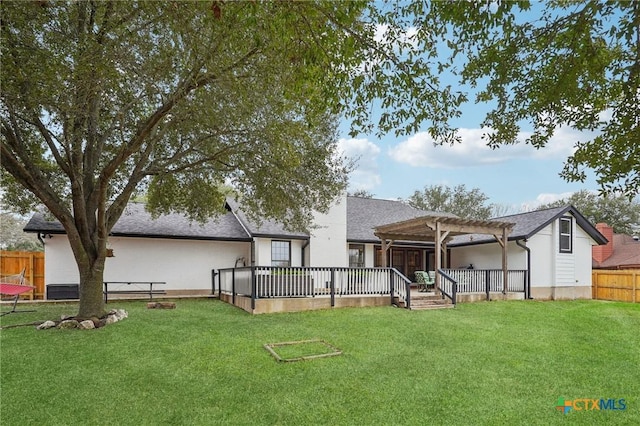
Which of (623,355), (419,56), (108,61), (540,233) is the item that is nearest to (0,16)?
(108,61)

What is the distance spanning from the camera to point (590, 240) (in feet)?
58.0

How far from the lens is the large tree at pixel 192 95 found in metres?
4.20

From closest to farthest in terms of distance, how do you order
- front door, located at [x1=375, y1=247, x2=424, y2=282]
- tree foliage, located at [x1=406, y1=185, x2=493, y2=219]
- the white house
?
1. the white house
2. front door, located at [x1=375, y1=247, x2=424, y2=282]
3. tree foliage, located at [x1=406, y1=185, x2=493, y2=219]

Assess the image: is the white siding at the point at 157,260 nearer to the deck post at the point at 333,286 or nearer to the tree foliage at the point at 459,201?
the deck post at the point at 333,286

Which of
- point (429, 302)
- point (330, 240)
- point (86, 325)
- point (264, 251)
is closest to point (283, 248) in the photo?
point (264, 251)

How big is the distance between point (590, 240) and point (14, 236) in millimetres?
38793

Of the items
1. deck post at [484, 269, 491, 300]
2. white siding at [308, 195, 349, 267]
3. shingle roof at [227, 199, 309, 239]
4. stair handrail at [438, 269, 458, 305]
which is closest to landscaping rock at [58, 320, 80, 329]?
shingle roof at [227, 199, 309, 239]

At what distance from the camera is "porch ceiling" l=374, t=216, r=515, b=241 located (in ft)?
42.9

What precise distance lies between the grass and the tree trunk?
807 mm

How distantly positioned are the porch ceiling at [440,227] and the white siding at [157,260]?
6.22 metres

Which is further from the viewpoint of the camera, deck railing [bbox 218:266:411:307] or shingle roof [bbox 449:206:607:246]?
shingle roof [bbox 449:206:607:246]

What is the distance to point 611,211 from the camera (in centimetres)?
3434

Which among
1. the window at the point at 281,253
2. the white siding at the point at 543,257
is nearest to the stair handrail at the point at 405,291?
the window at the point at 281,253

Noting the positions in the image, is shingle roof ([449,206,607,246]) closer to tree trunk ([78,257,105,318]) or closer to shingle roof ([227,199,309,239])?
shingle roof ([227,199,309,239])
